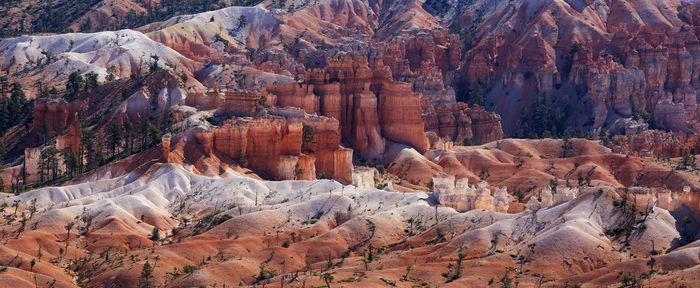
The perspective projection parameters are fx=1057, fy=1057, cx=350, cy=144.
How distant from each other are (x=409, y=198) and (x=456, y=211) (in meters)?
6.89

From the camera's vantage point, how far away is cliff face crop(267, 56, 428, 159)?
142 meters

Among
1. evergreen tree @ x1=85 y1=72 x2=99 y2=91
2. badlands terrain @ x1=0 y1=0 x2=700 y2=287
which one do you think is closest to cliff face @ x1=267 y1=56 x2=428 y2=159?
badlands terrain @ x1=0 y1=0 x2=700 y2=287

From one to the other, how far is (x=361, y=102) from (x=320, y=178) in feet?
76.4

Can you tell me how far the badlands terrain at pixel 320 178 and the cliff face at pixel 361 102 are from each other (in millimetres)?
288

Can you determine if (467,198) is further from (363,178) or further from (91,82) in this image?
(91,82)

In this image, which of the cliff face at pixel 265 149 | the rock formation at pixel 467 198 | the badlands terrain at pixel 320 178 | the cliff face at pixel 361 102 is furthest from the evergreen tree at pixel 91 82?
the rock formation at pixel 467 198

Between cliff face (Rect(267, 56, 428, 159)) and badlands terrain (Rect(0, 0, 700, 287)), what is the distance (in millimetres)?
288

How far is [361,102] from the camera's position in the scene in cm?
14550

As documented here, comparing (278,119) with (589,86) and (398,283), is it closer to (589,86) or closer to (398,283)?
(398,283)

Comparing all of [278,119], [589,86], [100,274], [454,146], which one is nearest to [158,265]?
[100,274]

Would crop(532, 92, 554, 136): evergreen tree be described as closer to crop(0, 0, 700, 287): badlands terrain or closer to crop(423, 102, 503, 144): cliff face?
crop(0, 0, 700, 287): badlands terrain

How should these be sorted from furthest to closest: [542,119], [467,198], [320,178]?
[542,119] < [320,178] < [467,198]

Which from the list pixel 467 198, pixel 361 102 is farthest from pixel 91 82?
pixel 467 198

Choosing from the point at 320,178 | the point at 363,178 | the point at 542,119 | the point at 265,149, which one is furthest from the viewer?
the point at 542,119
